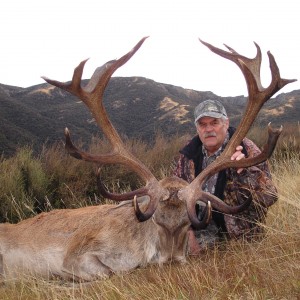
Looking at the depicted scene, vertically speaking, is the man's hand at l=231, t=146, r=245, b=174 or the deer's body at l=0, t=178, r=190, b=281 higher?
the man's hand at l=231, t=146, r=245, b=174

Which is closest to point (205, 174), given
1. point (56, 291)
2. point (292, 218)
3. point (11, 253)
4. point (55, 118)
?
point (292, 218)

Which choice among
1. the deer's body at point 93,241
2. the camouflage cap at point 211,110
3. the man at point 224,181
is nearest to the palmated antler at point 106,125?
the deer's body at point 93,241

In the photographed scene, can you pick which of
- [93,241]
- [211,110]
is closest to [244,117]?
[211,110]

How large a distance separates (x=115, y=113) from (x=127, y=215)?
31.5 metres

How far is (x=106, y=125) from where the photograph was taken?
4.62 meters

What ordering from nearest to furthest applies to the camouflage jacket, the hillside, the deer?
the deer < the camouflage jacket < the hillside

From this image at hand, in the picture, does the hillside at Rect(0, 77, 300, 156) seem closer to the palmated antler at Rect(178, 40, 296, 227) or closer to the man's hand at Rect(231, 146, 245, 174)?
the man's hand at Rect(231, 146, 245, 174)

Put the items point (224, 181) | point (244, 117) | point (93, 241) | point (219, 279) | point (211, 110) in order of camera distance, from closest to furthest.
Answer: point (219, 279)
point (244, 117)
point (93, 241)
point (224, 181)
point (211, 110)

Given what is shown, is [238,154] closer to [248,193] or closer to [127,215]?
[248,193]

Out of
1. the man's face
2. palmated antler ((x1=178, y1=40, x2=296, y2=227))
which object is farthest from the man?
palmated antler ((x1=178, y1=40, x2=296, y2=227))

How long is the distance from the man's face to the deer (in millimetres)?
833

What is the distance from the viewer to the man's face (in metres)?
5.41

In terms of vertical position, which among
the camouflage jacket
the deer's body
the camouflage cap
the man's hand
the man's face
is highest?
the camouflage cap

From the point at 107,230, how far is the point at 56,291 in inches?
31.8
